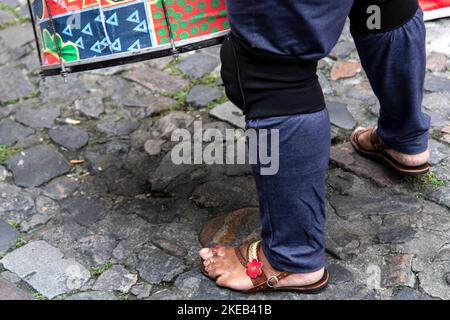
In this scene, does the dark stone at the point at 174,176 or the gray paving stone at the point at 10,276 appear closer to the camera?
the gray paving stone at the point at 10,276

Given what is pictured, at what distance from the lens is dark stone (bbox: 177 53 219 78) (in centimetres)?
314

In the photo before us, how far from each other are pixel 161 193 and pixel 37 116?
84 cm

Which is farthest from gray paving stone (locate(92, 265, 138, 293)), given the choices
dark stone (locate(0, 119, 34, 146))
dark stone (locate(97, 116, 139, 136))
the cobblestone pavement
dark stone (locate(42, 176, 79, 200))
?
dark stone (locate(0, 119, 34, 146))

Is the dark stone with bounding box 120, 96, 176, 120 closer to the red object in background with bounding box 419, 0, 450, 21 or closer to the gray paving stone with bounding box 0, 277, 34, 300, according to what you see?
the gray paving stone with bounding box 0, 277, 34, 300

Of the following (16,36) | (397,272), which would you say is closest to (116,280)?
(397,272)

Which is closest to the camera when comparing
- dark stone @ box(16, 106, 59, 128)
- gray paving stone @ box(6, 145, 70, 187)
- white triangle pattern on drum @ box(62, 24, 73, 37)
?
white triangle pattern on drum @ box(62, 24, 73, 37)

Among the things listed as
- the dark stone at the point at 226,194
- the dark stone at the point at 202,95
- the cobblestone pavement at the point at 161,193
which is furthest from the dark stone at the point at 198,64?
the dark stone at the point at 226,194

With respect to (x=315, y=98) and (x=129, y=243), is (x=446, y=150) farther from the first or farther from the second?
(x=129, y=243)

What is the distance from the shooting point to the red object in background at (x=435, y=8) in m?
3.26

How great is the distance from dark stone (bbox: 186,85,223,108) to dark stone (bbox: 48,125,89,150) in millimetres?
496

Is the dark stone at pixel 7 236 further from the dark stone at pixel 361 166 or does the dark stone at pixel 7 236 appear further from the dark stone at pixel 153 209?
the dark stone at pixel 361 166

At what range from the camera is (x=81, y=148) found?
270 centimetres

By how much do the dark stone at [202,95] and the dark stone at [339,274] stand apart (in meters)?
1.13
